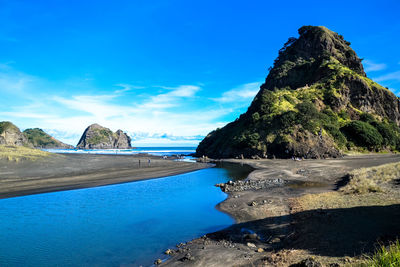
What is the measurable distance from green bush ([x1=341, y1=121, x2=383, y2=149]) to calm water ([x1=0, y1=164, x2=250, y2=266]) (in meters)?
77.1

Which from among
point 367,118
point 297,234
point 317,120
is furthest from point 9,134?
point 367,118

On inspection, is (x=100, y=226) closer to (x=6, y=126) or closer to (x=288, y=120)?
(x=288, y=120)

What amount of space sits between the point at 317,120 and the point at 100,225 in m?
82.6

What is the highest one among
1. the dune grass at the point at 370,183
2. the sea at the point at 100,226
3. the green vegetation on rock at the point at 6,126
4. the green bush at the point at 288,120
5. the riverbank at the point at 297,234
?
the green vegetation on rock at the point at 6,126

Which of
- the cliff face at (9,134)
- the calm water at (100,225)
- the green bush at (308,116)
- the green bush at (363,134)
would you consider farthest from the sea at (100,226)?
the cliff face at (9,134)

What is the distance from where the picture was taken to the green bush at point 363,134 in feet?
262

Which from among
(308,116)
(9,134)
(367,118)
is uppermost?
(9,134)

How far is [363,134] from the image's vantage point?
80.4 metres

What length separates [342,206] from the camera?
17609 mm

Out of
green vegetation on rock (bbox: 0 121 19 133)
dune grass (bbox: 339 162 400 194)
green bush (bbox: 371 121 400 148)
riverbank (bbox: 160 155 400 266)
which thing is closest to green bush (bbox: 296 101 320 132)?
green bush (bbox: 371 121 400 148)

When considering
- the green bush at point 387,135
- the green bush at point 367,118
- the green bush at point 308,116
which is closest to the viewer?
the green bush at point 308,116

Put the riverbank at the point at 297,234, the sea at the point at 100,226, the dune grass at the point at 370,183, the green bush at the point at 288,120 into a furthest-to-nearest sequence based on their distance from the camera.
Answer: the green bush at the point at 288,120 → the dune grass at the point at 370,183 → the sea at the point at 100,226 → the riverbank at the point at 297,234

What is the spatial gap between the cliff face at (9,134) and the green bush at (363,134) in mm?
193987

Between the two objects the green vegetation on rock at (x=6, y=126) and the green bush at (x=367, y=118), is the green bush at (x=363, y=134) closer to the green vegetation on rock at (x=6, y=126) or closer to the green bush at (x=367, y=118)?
the green bush at (x=367, y=118)
